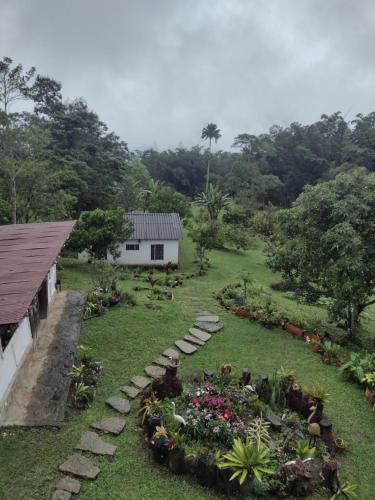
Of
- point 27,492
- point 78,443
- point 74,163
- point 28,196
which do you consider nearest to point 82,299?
point 78,443

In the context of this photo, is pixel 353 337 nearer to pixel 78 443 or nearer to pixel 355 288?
pixel 355 288

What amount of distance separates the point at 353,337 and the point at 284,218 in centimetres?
478

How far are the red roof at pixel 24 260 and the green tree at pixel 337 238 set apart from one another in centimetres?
740

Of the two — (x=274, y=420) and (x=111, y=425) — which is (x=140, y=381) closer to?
(x=111, y=425)

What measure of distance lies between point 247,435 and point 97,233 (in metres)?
14.5

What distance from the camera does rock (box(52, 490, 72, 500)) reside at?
18.4ft

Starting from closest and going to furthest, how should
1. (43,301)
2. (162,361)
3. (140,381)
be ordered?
(140,381)
(162,361)
(43,301)

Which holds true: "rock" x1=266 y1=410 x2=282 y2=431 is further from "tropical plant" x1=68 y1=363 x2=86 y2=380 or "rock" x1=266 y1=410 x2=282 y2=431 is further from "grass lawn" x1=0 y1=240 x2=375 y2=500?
"tropical plant" x1=68 y1=363 x2=86 y2=380

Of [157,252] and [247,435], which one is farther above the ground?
[157,252]

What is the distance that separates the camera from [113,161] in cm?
3197

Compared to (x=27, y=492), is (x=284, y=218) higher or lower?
higher

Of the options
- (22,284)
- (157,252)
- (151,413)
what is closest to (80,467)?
(151,413)

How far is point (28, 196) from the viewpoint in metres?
20.7

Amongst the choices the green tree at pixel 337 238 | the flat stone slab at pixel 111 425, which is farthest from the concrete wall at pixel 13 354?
the green tree at pixel 337 238
